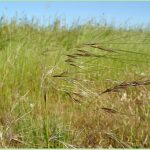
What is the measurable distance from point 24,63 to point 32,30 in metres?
1.68

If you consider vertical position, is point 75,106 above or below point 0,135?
below

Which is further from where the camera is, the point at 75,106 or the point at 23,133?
the point at 75,106


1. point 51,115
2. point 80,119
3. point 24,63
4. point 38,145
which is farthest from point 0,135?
point 24,63

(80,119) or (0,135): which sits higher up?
(0,135)

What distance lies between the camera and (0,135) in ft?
3.71

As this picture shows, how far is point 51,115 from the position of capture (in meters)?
1.45

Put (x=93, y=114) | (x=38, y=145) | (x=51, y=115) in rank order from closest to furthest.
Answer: (x=38, y=145)
(x=51, y=115)
(x=93, y=114)

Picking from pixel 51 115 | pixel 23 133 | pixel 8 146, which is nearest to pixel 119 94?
pixel 51 115

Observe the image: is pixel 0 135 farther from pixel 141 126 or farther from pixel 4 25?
pixel 4 25

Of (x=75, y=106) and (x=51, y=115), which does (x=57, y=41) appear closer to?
(x=75, y=106)

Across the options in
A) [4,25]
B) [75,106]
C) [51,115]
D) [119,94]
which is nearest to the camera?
[51,115]

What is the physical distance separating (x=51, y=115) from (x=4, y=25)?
2264mm

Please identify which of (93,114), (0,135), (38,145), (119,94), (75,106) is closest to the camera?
(0,135)

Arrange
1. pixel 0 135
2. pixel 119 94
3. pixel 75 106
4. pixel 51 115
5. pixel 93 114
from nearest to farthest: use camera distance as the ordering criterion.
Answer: pixel 0 135
pixel 51 115
pixel 93 114
pixel 75 106
pixel 119 94
